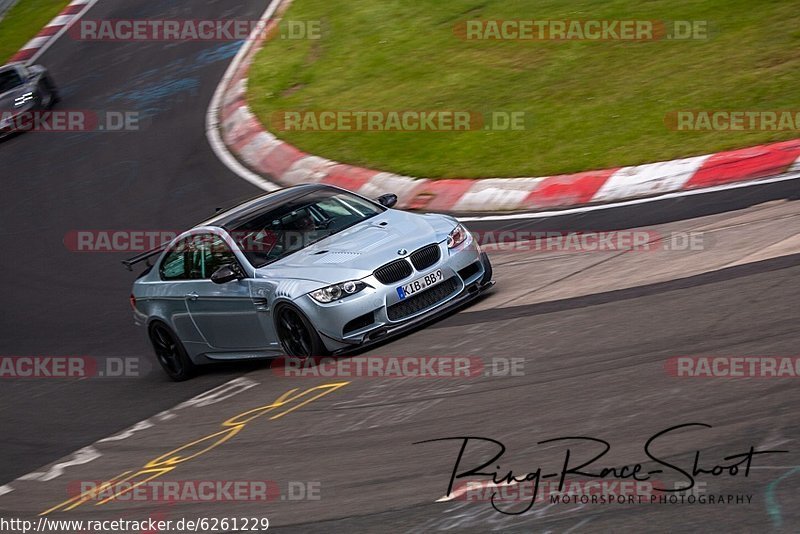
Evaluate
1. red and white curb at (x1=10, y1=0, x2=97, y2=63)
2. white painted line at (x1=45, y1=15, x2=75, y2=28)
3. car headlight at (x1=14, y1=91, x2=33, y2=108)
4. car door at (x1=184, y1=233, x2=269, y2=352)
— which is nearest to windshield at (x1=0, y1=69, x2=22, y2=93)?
car headlight at (x1=14, y1=91, x2=33, y2=108)

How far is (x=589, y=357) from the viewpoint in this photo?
7707 millimetres

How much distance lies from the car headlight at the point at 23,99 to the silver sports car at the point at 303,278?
40.6 ft

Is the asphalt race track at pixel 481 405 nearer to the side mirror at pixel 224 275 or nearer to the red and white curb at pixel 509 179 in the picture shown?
the red and white curb at pixel 509 179

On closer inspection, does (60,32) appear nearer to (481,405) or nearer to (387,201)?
(387,201)

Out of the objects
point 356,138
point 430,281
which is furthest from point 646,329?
point 356,138

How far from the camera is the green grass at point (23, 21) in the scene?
2868 cm

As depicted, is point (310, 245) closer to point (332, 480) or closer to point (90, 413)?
point (90, 413)

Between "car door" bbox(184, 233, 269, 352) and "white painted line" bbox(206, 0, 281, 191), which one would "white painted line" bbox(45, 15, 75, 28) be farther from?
Answer: "car door" bbox(184, 233, 269, 352)

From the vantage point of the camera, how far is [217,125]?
749 inches

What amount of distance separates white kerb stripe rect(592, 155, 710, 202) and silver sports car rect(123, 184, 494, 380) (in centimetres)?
273

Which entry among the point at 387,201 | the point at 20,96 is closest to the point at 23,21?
the point at 20,96

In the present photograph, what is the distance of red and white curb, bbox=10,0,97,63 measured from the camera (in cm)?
2731

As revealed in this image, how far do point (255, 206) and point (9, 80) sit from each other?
14.1m

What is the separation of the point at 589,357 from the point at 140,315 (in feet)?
17.7
